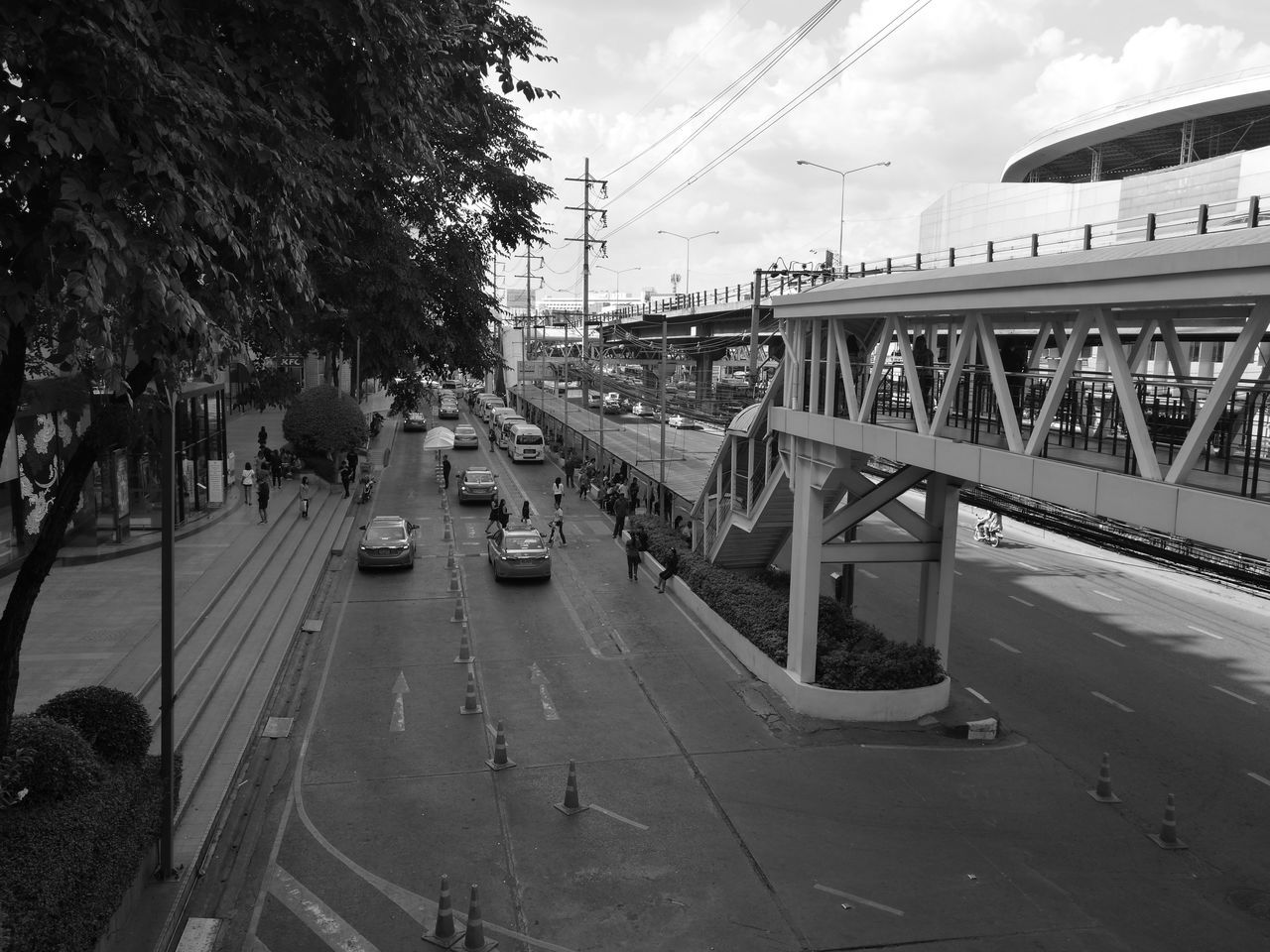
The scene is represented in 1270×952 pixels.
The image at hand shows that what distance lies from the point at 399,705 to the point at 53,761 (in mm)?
7560

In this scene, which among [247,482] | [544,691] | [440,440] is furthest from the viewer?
[440,440]

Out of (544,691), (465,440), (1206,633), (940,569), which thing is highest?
(940,569)

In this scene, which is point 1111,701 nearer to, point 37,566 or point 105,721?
point 105,721

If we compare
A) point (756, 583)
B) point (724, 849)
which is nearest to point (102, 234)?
point (724, 849)

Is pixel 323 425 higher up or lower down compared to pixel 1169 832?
higher up

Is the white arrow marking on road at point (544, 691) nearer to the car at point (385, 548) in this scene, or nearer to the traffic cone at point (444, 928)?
the traffic cone at point (444, 928)

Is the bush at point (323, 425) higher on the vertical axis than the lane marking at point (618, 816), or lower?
higher

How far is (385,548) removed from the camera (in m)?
27.0

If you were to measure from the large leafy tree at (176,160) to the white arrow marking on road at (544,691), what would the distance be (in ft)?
24.5

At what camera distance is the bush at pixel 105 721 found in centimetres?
1070

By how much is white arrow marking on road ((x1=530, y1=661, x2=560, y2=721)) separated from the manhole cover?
30.6 ft

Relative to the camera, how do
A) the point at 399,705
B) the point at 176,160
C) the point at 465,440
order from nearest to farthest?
the point at 176,160, the point at 399,705, the point at 465,440

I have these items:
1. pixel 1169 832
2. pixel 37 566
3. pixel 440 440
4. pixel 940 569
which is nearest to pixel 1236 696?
pixel 940 569

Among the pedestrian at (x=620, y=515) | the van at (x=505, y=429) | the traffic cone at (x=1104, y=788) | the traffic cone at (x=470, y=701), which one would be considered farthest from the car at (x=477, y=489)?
the traffic cone at (x=1104, y=788)
